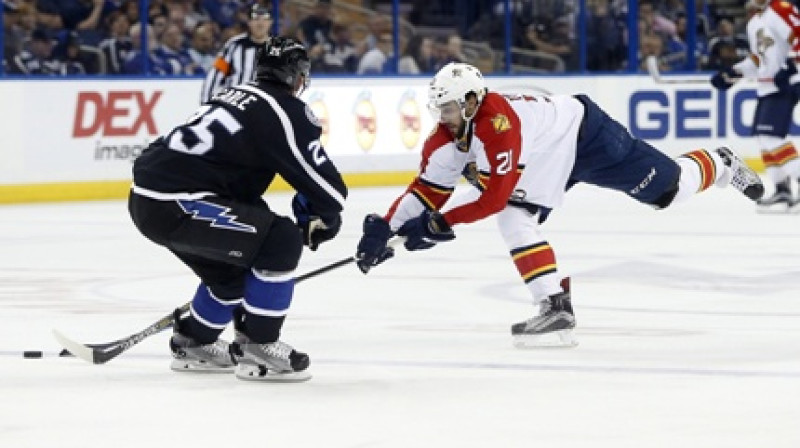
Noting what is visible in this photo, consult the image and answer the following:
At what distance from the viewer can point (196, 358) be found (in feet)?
17.4

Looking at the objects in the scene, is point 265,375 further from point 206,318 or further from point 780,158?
point 780,158

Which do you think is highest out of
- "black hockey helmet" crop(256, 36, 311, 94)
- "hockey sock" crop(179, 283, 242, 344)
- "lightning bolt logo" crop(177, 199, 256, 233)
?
"black hockey helmet" crop(256, 36, 311, 94)

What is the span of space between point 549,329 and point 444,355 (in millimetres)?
388

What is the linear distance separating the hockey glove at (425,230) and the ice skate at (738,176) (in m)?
1.68

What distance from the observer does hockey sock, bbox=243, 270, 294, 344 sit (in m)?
4.99

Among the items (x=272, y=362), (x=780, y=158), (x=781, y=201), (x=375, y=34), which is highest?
(x=272, y=362)

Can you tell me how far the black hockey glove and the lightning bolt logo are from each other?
0.18m

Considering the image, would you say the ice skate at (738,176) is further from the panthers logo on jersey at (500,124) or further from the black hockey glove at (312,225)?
the black hockey glove at (312,225)

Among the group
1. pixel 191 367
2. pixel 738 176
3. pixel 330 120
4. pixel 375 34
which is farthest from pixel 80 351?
pixel 375 34

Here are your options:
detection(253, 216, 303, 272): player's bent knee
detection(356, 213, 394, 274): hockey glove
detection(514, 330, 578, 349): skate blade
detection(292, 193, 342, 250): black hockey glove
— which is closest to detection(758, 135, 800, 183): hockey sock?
detection(514, 330, 578, 349): skate blade

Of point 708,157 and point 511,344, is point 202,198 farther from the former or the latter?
point 708,157

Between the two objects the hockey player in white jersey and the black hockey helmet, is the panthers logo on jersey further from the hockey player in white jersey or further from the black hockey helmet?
the hockey player in white jersey

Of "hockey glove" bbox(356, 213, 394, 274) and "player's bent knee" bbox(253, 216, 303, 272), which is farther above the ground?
"player's bent knee" bbox(253, 216, 303, 272)

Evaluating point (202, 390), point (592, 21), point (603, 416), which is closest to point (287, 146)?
point (202, 390)
